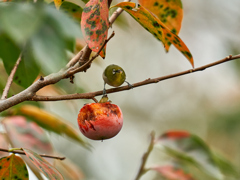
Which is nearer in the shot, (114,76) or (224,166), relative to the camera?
(114,76)

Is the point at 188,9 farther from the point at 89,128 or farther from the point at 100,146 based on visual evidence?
the point at 89,128

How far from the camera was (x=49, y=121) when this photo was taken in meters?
0.94

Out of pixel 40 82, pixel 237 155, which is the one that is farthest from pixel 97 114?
pixel 237 155

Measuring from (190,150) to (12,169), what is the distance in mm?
571

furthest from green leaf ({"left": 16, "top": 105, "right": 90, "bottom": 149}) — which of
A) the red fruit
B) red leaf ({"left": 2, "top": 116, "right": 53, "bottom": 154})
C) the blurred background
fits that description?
the blurred background

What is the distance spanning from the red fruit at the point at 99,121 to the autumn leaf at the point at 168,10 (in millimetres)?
276

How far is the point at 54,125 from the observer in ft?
3.08

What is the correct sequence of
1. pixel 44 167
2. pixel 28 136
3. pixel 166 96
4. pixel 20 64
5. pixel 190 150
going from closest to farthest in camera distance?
1. pixel 44 167
2. pixel 20 64
3. pixel 28 136
4. pixel 190 150
5. pixel 166 96

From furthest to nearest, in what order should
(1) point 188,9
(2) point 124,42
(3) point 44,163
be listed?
1. (2) point 124,42
2. (1) point 188,9
3. (3) point 44,163

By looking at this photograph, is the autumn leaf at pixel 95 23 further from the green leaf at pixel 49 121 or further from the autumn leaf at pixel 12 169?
the green leaf at pixel 49 121

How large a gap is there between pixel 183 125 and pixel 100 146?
1.09 metres

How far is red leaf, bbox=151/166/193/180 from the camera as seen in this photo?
3.54ft

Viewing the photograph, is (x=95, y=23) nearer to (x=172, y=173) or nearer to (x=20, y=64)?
(x=20, y=64)

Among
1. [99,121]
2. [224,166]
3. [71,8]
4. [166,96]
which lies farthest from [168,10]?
[166,96]
